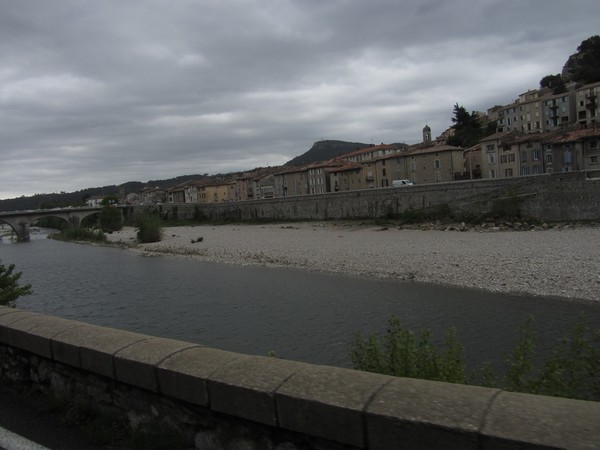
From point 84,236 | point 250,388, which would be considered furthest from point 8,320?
point 84,236

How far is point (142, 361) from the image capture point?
307 cm

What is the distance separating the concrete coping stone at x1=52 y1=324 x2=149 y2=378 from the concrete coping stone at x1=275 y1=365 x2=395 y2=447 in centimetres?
141

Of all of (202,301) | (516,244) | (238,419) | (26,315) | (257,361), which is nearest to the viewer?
(238,419)

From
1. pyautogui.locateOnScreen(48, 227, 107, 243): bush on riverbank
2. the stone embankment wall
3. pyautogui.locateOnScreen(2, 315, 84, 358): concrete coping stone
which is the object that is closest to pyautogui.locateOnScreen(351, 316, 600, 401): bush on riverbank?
pyautogui.locateOnScreen(2, 315, 84, 358): concrete coping stone

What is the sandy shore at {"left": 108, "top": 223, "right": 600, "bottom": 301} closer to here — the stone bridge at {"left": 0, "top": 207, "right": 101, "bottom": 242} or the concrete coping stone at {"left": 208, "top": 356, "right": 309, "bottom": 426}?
the concrete coping stone at {"left": 208, "top": 356, "right": 309, "bottom": 426}

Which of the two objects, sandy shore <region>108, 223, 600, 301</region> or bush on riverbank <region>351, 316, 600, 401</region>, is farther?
sandy shore <region>108, 223, 600, 301</region>

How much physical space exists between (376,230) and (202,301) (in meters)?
29.4

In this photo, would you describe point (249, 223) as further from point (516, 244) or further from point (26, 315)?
point (26, 315)

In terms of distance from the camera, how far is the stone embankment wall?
120 feet

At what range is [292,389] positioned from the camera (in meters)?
2.47

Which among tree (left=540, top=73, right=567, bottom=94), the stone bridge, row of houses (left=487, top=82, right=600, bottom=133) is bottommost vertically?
the stone bridge

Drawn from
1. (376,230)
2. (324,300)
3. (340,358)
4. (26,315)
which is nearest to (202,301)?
(324,300)

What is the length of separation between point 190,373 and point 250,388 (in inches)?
18.2

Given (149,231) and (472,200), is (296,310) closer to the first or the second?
(472,200)
